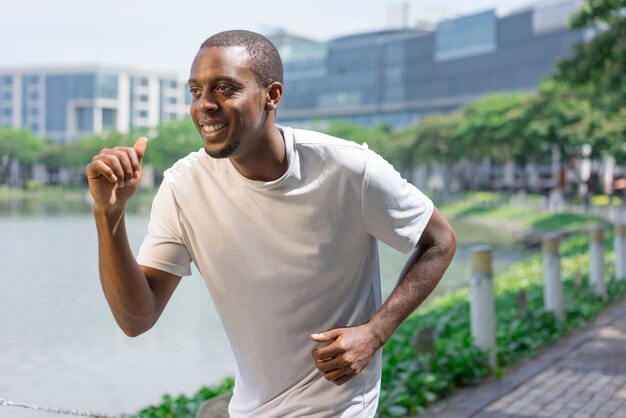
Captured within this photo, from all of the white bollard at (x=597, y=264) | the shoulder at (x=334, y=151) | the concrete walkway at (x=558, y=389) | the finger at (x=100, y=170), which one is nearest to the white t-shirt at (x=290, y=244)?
the shoulder at (x=334, y=151)

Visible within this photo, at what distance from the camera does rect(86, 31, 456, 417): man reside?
1.92 m

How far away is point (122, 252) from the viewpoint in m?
1.87

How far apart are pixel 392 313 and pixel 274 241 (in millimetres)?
342

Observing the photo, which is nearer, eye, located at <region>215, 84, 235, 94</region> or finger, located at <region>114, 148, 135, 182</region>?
finger, located at <region>114, 148, 135, 182</region>

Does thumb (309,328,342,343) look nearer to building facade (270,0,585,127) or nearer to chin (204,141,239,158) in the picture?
chin (204,141,239,158)

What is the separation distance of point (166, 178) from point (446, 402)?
410 cm

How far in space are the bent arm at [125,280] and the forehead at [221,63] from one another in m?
0.35

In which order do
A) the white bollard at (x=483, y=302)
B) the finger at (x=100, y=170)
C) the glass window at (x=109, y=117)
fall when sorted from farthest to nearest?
the glass window at (x=109, y=117), the white bollard at (x=483, y=302), the finger at (x=100, y=170)

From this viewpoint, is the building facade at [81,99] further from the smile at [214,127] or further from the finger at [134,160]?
the finger at [134,160]

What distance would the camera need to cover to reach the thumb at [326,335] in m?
1.97

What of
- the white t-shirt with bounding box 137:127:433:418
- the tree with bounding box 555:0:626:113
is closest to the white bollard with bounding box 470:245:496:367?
the white t-shirt with bounding box 137:127:433:418

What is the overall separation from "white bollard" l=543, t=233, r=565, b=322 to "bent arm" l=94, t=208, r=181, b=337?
6.60m

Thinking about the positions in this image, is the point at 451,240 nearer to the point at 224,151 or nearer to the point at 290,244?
the point at 290,244

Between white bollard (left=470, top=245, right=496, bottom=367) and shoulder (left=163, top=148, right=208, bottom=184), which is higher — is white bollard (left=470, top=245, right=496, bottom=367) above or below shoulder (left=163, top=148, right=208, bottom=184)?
below
